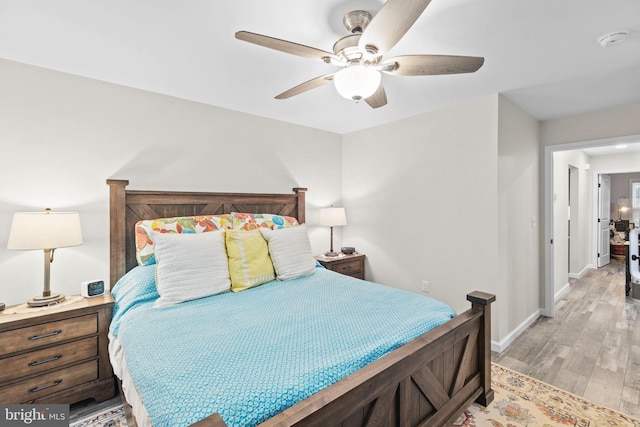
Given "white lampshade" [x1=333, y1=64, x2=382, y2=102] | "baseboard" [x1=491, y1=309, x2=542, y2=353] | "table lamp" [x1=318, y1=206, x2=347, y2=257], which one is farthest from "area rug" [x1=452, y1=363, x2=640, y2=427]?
"table lamp" [x1=318, y1=206, x2=347, y2=257]

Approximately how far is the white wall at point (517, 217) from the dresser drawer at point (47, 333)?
3.32m

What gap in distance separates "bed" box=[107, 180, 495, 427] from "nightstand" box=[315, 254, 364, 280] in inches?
29.3

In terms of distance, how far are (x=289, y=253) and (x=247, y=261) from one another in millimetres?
387

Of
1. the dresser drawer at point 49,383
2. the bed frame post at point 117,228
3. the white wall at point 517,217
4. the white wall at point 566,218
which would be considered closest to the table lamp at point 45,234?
the bed frame post at point 117,228

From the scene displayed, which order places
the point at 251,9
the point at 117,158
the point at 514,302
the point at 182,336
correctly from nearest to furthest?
the point at 182,336, the point at 251,9, the point at 117,158, the point at 514,302

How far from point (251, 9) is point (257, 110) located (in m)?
1.62

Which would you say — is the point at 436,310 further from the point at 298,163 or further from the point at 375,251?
the point at 298,163

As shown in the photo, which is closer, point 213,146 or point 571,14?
point 571,14

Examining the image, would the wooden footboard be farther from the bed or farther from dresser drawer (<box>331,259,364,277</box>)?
dresser drawer (<box>331,259,364,277</box>)

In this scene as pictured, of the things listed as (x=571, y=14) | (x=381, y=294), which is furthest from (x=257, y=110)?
(x=571, y=14)

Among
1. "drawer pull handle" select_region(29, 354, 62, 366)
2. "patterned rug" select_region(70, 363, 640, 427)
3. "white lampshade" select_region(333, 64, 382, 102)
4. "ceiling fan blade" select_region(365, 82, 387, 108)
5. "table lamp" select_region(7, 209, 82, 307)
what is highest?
"ceiling fan blade" select_region(365, 82, 387, 108)

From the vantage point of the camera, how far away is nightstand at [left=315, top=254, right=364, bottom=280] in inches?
137

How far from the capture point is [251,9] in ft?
5.09

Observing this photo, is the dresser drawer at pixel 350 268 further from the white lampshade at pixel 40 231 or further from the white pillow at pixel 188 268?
the white lampshade at pixel 40 231
